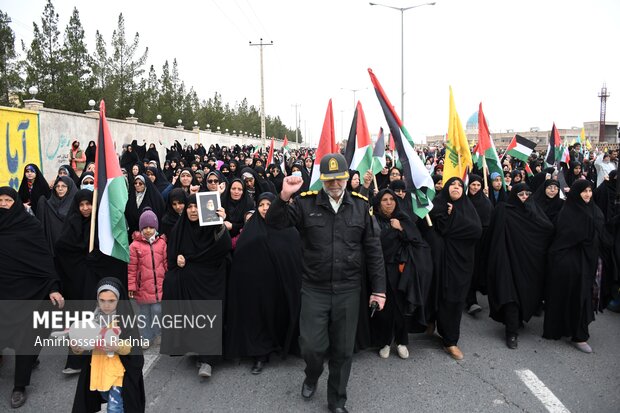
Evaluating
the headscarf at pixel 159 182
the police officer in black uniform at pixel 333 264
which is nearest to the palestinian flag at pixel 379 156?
the headscarf at pixel 159 182

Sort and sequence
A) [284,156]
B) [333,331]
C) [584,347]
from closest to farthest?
[333,331]
[584,347]
[284,156]

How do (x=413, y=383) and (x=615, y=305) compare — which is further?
(x=615, y=305)

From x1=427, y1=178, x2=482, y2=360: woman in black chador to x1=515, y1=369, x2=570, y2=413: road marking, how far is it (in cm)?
57

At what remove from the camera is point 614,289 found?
17.4 feet

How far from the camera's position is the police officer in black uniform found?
10.9 feet

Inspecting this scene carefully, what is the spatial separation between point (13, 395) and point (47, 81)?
24.9 meters

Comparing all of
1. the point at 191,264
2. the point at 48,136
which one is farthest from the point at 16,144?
the point at 191,264

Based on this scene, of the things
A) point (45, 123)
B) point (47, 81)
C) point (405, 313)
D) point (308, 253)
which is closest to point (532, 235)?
point (405, 313)

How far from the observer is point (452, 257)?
4555mm

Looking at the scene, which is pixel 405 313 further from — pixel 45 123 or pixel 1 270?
pixel 45 123

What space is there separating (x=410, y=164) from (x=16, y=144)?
9073 millimetres

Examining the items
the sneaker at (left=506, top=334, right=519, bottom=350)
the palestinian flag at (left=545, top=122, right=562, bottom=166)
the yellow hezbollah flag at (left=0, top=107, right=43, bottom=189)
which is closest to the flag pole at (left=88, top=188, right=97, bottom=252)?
the sneaker at (left=506, top=334, right=519, bottom=350)

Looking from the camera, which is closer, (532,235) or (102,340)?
(102,340)

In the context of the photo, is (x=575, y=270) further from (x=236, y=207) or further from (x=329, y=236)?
(x=236, y=207)
